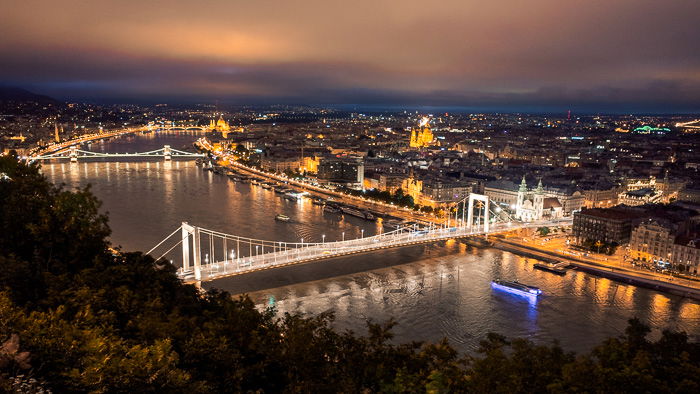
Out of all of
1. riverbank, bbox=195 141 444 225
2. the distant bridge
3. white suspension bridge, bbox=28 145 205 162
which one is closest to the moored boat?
riverbank, bbox=195 141 444 225

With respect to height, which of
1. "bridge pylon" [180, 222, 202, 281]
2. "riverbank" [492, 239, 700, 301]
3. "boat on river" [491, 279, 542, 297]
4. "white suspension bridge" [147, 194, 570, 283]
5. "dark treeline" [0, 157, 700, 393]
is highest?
"dark treeline" [0, 157, 700, 393]

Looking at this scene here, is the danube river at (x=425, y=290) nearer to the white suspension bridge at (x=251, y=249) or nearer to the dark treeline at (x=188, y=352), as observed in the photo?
the white suspension bridge at (x=251, y=249)

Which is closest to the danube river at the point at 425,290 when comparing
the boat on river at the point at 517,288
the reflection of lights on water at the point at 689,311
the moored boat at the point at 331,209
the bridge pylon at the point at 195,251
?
the reflection of lights on water at the point at 689,311

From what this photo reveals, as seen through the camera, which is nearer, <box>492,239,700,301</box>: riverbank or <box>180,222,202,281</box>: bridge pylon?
<box>180,222,202,281</box>: bridge pylon

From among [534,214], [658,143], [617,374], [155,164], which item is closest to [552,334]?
[617,374]

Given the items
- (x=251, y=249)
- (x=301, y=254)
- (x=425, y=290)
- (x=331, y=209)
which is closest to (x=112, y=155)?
(x=331, y=209)

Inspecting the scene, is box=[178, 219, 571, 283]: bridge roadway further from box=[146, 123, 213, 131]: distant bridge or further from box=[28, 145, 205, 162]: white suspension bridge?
box=[146, 123, 213, 131]: distant bridge

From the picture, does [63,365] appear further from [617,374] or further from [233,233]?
[233,233]

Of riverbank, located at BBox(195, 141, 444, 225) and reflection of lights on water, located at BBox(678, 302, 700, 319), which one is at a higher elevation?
riverbank, located at BBox(195, 141, 444, 225)
